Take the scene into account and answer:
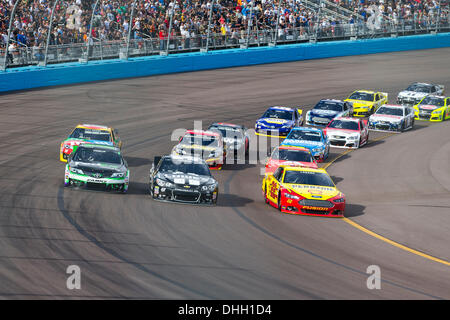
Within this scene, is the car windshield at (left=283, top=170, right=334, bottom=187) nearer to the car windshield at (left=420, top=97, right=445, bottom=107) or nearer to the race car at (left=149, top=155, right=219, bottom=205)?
the race car at (left=149, top=155, right=219, bottom=205)

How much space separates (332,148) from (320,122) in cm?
361

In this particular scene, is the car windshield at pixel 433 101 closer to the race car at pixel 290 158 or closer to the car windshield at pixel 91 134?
the race car at pixel 290 158

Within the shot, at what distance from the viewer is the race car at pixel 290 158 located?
25.5m

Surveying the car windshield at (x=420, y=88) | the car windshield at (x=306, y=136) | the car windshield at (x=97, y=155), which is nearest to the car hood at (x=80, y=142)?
the car windshield at (x=97, y=155)

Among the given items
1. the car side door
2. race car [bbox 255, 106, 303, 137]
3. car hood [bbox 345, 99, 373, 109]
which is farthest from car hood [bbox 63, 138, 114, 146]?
car hood [bbox 345, 99, 373, 109]

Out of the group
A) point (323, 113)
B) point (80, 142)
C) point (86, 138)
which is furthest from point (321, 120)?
point (80, 142)

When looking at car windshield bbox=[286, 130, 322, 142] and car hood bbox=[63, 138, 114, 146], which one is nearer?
car hood bbox=[63, 138, 114, 146]

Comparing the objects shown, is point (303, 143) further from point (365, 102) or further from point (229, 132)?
point (365, 102)

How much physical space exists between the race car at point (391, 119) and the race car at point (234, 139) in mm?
9656

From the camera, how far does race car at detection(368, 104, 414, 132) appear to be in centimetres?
3703

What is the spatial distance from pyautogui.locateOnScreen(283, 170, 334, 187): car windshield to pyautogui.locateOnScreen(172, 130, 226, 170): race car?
198 inches

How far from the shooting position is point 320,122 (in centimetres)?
3638

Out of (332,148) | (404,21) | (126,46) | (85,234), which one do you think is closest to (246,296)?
(85,234)

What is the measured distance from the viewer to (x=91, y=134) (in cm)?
2622
